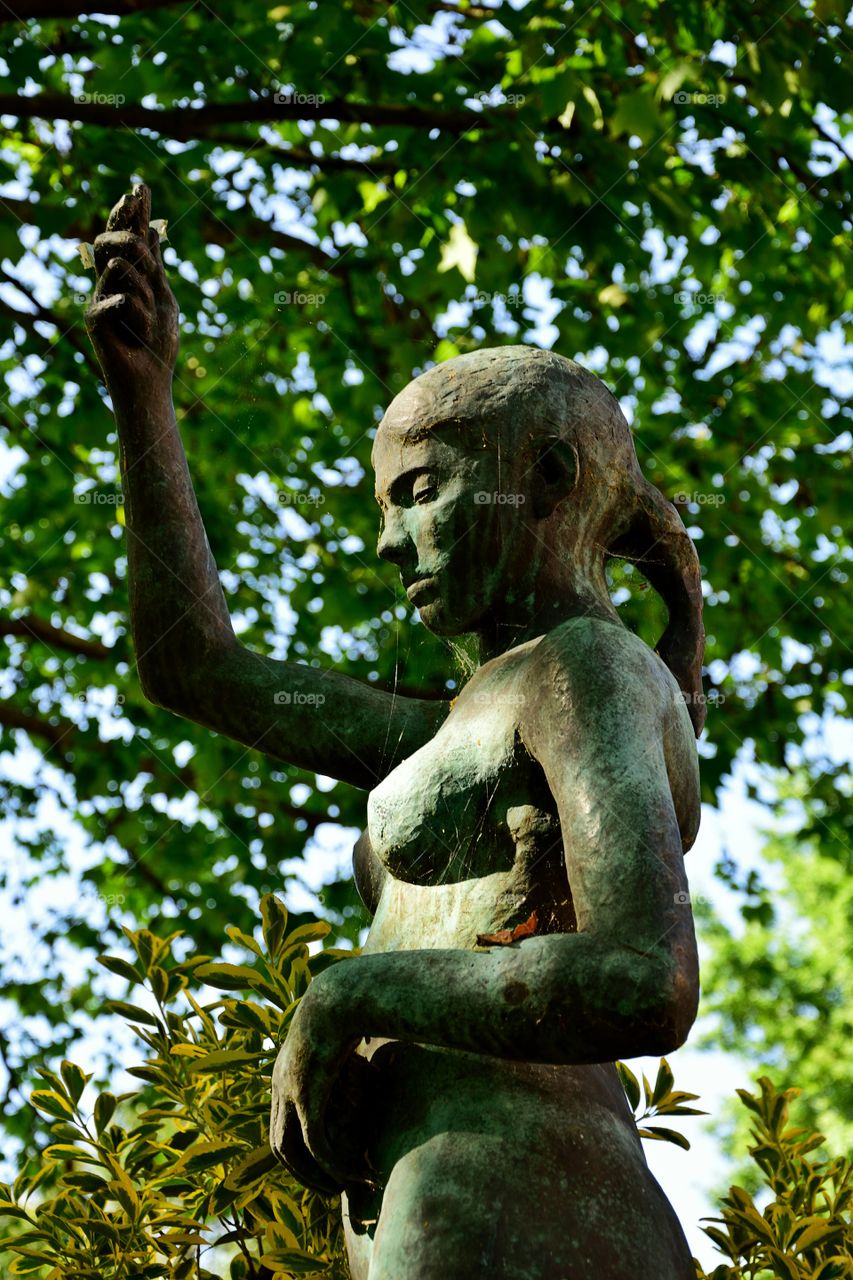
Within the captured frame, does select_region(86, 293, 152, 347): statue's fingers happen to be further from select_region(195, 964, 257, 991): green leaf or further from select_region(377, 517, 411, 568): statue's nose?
select_region(195, 964, 257, 991): green leaf

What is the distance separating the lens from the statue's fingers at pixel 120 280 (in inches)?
118

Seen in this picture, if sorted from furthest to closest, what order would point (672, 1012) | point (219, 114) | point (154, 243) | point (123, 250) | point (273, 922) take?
point (219, 114), point (273, 922), point (154, 243), point (123, 250), point (672, 1012)

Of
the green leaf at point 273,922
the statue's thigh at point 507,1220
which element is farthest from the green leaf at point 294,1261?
the green leaf at point 273,922

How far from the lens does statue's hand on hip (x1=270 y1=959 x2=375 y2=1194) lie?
240 cm

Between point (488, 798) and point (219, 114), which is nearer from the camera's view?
point (488, 798)

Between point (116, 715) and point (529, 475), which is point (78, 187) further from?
point (529, 475)

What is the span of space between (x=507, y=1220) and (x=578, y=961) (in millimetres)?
367

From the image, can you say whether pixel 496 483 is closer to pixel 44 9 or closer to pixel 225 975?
pixel 225 975

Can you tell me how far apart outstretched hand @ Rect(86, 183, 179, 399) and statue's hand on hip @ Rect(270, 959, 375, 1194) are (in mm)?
1211

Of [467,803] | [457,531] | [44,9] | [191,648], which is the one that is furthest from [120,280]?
[44,9]

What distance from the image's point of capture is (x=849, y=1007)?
2125 cm

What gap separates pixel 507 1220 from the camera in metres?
2.30

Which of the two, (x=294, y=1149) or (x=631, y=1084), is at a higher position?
(x=631, y=1084)

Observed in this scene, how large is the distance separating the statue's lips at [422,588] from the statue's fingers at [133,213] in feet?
2.72
